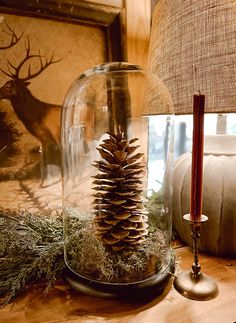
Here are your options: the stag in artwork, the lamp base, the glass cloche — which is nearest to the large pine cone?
the glass cloche

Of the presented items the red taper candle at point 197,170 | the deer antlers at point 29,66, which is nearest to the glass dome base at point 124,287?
the red taper candle at point 197,170

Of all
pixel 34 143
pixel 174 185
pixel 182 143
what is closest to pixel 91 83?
pixel 34 143

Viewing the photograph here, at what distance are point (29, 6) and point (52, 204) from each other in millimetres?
501

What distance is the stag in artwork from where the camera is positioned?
71cm

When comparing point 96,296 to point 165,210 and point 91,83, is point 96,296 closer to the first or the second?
point 165,210

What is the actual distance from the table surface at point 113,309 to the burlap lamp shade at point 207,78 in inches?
6.7

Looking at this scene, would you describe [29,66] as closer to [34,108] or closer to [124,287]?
[34,108]

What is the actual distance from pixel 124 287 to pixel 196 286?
0.14 m

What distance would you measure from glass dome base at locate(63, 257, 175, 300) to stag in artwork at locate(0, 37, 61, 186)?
0.33 m

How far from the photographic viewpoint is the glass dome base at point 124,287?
0.49 metres

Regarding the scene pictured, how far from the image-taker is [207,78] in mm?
564

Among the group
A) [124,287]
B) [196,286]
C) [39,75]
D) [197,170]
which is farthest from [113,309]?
[39,75]

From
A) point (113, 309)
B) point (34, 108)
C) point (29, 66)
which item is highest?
point (29, 66)

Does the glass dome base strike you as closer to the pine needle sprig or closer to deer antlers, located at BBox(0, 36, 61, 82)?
the pine needle sprig
